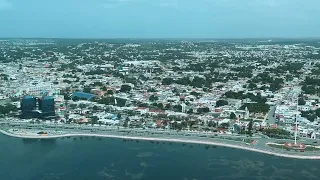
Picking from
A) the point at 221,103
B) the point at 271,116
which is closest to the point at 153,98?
the point at 221,103

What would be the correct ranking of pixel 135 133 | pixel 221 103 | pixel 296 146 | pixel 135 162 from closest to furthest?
1. pixel 135 162
2. pixel 296 146
3. pixel 135 133
4. pixel 221 103

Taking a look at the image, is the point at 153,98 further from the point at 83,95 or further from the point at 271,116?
the point at 271,116

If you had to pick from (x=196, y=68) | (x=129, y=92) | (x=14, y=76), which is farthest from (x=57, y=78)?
(x=196, y=68)

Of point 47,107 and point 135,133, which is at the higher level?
point 47,107

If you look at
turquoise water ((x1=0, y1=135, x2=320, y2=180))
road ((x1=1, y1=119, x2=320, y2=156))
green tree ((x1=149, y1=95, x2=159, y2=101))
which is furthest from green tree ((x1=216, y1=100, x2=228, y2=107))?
turquoise water ((x1=0, y1=135, x2=320, y2=180))

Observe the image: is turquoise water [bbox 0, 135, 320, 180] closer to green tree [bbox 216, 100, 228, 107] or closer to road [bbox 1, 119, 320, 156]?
road [bbox 1, 119, 320, 156]

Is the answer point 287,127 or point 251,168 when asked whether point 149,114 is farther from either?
point 251,168

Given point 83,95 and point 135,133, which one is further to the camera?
point 83,95

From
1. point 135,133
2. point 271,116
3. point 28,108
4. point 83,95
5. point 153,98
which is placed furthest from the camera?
point 83,95

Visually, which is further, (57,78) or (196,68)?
(196,68)
